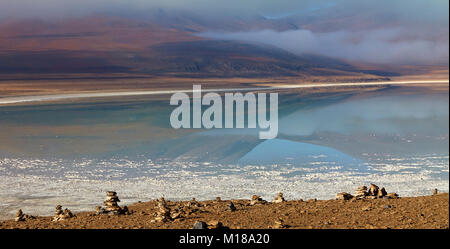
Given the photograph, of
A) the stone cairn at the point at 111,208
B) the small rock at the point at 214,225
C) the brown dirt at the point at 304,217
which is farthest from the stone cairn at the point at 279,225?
the stone cairn at the point at 111,208

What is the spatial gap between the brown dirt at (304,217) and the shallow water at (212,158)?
1.25 m

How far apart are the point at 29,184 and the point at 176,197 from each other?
2.37m

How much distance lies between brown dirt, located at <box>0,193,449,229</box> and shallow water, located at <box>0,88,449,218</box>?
1252mm

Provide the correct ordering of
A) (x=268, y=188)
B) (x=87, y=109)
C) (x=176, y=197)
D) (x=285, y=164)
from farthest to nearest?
(x=87, y=109) < (x=285, y=164) < (x=268, y=188) < (x=176, y=197)

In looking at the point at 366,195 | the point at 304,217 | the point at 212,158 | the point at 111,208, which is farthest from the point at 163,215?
the point at 212,158

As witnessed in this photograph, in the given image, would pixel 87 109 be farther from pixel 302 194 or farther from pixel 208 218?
pixel 208 218

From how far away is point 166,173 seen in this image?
9648 millimetres

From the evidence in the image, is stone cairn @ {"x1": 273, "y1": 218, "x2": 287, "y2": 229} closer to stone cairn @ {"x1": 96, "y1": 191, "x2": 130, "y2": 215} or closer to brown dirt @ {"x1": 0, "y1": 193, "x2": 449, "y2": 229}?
brown dirt @ {"x1": 0, "y1": 193, "x2": 449, "y2": 229}

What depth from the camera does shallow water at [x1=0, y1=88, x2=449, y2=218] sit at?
8336 millimetres

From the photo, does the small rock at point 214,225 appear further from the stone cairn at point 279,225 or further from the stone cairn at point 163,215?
the stone cairn at point 163,215

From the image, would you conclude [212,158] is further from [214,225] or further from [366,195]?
[214,225]

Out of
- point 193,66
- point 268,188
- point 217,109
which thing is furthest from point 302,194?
point 193,66

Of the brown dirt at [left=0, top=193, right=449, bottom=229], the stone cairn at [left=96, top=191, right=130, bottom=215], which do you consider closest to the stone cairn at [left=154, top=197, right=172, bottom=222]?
the brown dirt at [left=0, top=193, right=449, bottom=229]

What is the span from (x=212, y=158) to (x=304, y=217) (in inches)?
224
